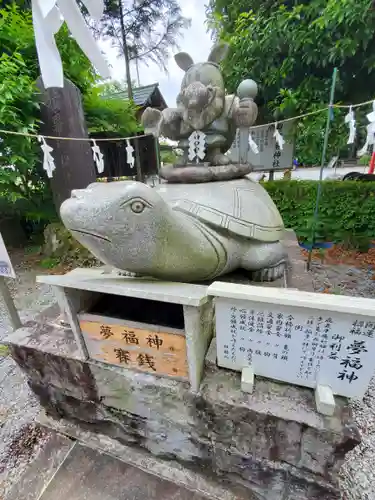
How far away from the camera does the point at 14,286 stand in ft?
12.0

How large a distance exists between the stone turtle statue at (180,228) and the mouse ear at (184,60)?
86 cm

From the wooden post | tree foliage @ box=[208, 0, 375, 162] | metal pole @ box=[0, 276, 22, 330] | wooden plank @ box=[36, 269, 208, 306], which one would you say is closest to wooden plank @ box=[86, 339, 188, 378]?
wooden plank @ box=[36, 269, 208, 306]

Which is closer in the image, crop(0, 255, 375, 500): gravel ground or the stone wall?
the stone wall

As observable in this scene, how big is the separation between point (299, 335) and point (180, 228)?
0.65m

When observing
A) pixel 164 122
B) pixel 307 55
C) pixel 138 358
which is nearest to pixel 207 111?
pixel 164 122

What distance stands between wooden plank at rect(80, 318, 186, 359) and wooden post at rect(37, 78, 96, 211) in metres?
3.10

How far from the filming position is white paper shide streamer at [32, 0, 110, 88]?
1.47 m

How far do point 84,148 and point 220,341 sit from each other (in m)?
3.65

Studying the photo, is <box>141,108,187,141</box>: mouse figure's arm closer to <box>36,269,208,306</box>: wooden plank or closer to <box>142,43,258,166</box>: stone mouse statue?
<box>142,43,258,166</box>: stone mouse statue

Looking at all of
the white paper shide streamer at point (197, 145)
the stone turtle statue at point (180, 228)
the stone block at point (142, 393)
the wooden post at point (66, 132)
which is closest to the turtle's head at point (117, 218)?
the stone turtle statue at point (180, 228)

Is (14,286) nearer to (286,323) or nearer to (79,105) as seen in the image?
(79,105)

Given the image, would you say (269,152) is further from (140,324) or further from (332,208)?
(140,324)

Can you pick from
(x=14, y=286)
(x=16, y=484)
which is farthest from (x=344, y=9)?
(x=14, y=286)

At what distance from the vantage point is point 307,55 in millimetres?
3285
